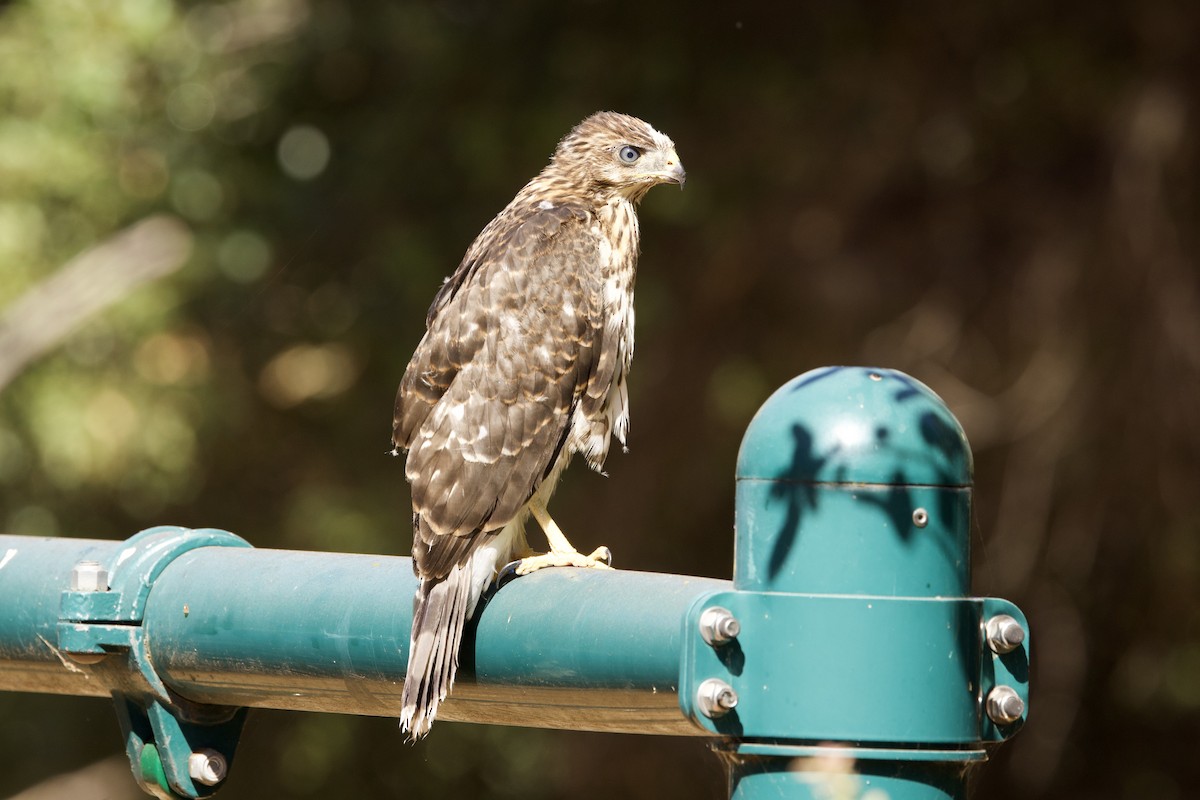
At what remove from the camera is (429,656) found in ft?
6.48

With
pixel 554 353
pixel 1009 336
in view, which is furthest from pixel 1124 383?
pixel 554 353

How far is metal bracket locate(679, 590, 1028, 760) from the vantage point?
1.30 m

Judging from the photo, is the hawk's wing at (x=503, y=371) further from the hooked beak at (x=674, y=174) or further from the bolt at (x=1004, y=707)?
the bolt at (x=1004, y=707)

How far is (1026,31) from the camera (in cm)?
580

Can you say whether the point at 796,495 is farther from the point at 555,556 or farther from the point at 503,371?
the point at 503,371

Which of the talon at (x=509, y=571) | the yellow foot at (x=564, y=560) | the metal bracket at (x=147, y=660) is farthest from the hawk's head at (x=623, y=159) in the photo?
the metal bracket at (x=147, y=660)

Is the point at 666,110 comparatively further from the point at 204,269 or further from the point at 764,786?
the point at 764,786

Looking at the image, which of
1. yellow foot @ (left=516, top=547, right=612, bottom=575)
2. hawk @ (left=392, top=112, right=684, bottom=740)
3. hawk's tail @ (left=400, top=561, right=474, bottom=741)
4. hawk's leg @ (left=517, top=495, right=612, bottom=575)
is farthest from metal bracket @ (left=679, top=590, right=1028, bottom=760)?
yellow foot @ (left=516, top=547, right=612, bottom=575)

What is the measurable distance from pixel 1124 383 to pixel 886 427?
4.81 metres

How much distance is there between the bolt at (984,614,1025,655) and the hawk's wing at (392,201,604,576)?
60.0 inches

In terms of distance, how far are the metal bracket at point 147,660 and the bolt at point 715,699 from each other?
1019 mm

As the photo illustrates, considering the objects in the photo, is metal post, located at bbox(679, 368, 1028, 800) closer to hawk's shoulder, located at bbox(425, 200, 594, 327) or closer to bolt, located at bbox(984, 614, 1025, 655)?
bolt, located at bbox(984, 614, 1025, 655)

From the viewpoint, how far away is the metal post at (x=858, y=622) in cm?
130

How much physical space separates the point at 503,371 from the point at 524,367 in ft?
0.16
